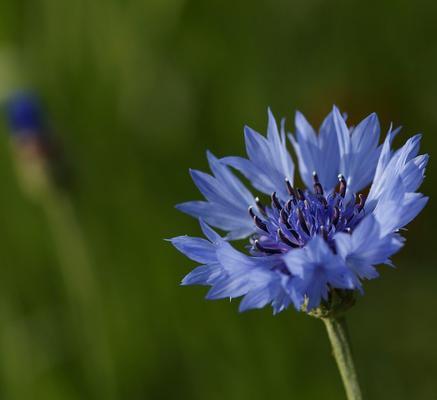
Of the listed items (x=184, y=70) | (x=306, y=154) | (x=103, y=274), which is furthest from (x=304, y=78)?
(x=306, y=154)

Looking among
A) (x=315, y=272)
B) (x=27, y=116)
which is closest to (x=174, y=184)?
(x=27, y=116)

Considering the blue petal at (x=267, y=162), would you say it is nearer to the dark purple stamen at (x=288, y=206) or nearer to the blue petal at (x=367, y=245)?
the dark purple stamen at (x=288, y=206)

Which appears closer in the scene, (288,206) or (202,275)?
(202,275)

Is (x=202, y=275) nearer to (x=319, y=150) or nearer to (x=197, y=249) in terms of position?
(x=197, y=249)

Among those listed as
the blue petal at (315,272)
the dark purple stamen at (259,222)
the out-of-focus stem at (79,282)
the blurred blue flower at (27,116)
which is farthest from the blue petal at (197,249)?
the blurred blue flower at (27,116)

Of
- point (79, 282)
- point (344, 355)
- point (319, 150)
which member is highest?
point (79, 282)

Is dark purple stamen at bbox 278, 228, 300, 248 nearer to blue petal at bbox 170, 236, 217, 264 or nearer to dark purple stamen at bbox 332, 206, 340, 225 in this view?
dark purple stamen at bbox 332, 206, 340, 225
